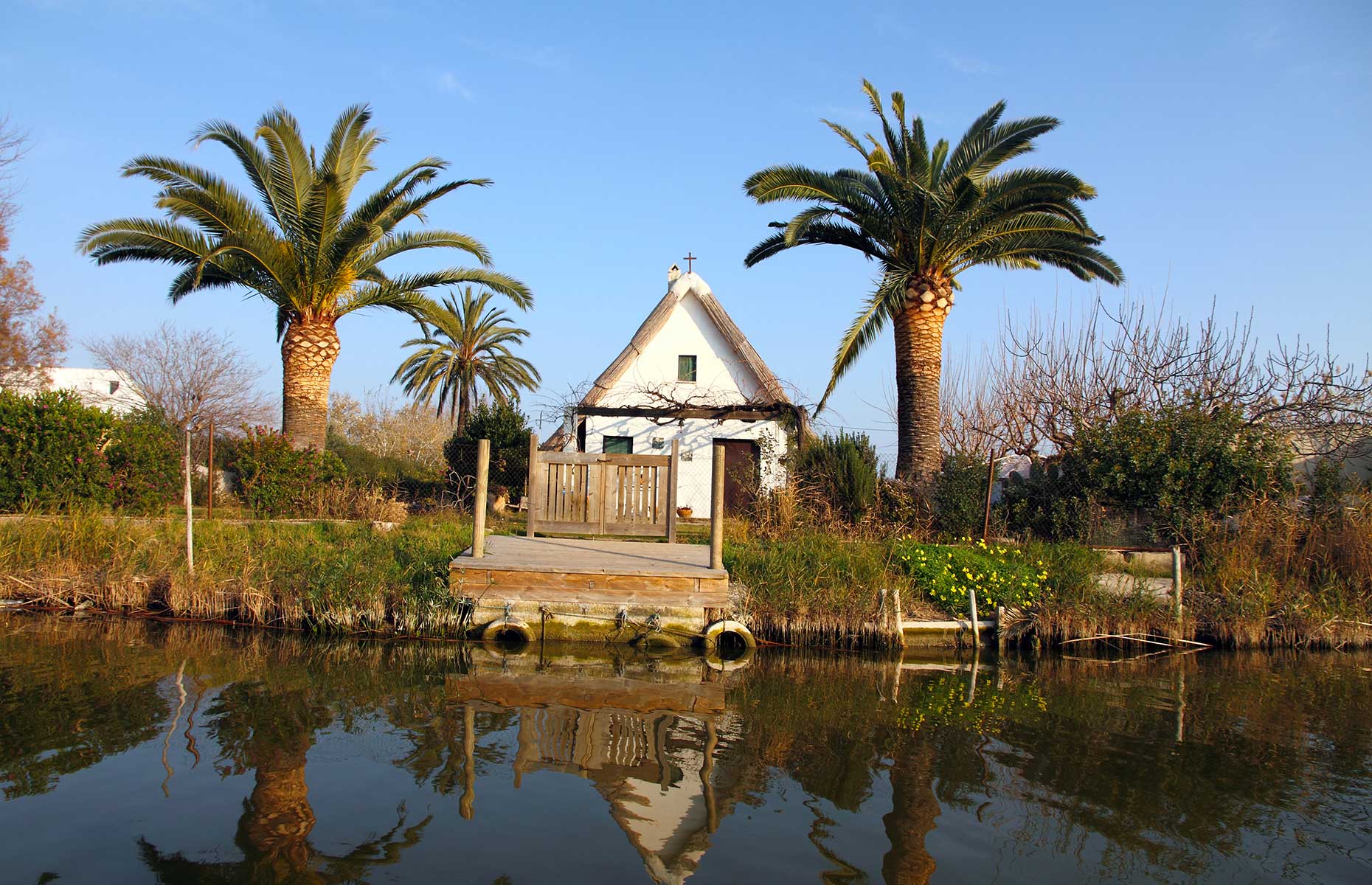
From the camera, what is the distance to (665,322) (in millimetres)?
23500

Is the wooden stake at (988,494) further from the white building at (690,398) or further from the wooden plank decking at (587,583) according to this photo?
the white building at (690,398)

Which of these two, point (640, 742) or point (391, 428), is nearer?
point (640, 742)

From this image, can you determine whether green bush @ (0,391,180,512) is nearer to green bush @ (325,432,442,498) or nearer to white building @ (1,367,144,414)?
green bush @ (325,432,442,498)

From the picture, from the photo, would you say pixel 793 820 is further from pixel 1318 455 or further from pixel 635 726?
pixel 1318 455

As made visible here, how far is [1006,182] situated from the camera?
15.6 m

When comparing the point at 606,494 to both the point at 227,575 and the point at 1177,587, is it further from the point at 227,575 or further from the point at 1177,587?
the point at 1177,587

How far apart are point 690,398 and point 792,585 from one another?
454 inches

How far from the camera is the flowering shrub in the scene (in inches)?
469

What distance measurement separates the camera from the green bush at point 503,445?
22.9 meters

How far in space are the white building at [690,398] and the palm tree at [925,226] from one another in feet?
18.0

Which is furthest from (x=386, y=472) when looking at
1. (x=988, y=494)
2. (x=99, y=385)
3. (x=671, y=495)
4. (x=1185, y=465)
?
(x=99, y=385)

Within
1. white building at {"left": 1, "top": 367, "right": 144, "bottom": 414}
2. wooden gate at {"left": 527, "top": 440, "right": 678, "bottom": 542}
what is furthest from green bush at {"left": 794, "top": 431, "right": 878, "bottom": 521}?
white building at {"left": 1, "top": 367, "right": 144, "bottom": 414}

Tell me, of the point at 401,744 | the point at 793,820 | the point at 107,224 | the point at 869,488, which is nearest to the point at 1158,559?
the point at 869,488

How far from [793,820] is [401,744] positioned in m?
3.23
